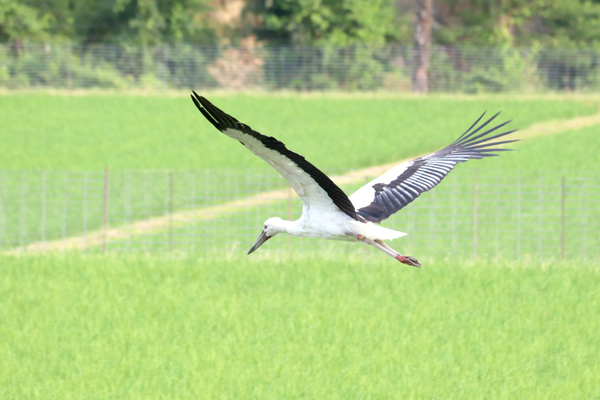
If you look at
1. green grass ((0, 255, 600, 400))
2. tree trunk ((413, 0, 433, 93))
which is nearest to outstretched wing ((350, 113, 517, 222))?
green grass ((0, 255, 600, 400))

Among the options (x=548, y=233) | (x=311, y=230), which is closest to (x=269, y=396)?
(x=311, y=230)

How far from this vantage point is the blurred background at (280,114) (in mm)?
18297

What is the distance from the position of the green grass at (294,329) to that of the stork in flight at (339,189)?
1.89m

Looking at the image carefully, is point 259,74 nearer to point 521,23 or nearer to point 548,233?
point 521,23

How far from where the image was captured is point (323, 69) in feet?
114

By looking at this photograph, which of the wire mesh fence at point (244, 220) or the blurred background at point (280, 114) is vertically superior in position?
the blurred background at point (280, 114)

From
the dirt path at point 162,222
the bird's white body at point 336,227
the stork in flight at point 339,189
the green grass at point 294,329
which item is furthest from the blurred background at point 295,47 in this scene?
the bird's white body at point 336,227

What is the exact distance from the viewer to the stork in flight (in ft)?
20.1

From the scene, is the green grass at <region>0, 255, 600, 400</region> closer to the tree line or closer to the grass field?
the grass field

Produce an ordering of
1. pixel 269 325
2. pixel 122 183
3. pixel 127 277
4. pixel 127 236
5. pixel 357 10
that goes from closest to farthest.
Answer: pixel 269 325 < pixel 127 277 < pixel 127 236 < pixel 122 183 < pixel 357 10

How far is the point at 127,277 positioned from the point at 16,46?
76.7ft

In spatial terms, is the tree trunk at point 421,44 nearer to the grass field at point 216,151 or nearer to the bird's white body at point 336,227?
the grass field at point 216,151

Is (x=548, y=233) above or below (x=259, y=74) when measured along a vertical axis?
below

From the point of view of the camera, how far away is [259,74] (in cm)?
3541
